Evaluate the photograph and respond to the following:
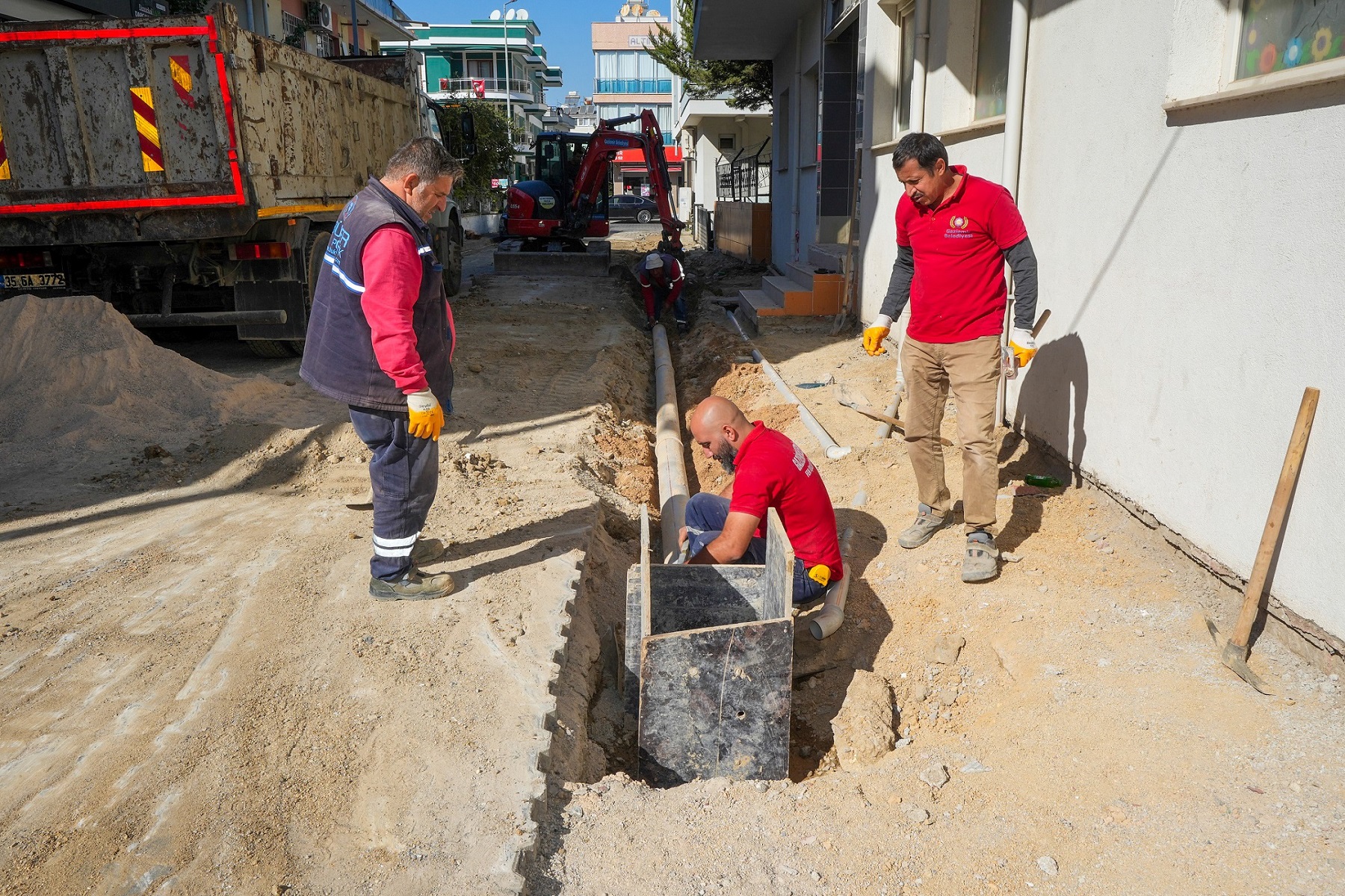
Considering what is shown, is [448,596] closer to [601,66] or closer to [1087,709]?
[1087,709]

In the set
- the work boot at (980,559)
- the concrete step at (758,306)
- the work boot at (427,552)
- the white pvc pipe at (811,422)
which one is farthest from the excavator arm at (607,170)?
the work boot at (980,559)

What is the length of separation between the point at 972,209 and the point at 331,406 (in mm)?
4822

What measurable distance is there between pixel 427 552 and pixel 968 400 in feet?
8.56

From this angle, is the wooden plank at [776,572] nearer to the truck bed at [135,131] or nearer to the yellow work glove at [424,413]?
the yellow work glove at [424,413]

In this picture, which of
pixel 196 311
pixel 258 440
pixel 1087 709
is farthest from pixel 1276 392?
pixel 196 311

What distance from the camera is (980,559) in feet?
13.6

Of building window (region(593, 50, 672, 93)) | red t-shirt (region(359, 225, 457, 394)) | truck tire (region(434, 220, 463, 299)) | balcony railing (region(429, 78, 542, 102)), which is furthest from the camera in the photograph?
building window (region(593, 50, 672, 93))

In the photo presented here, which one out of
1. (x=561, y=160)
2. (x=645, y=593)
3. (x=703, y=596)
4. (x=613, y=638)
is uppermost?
(x=561, y=160)

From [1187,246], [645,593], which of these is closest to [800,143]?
[1187,246]

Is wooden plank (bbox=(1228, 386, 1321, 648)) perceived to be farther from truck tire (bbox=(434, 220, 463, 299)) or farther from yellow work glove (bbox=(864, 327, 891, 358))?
truck tire (bbox=(434, 220, 463, 299))

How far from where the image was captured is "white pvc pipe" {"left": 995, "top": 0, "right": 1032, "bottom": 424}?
5469 mm

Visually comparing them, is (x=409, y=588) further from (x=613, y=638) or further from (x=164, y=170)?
(x=164, y=170)

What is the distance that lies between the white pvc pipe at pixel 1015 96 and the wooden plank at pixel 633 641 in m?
2.86

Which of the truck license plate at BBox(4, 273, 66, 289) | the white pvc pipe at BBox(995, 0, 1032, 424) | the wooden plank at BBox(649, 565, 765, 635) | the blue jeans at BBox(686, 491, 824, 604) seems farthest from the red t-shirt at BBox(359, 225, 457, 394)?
the truck license plate at BBox(4, 273, 66, 289)
